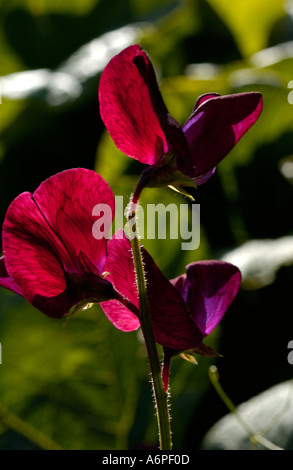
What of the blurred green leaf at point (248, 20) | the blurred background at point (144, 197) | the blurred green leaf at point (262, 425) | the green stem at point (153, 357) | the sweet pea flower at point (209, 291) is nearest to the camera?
the green stem at point (153, 357)

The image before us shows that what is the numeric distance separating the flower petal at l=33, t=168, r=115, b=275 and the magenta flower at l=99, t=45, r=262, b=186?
0.12 ft

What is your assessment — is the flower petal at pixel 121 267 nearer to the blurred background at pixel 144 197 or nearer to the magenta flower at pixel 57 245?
the magenta flower at pixel 57 245

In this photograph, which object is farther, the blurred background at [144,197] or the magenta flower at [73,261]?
the blurred background at [144,197]

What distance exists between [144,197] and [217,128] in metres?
0.72

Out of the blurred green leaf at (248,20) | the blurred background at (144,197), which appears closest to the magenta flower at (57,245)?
the blurred background at (144,197)

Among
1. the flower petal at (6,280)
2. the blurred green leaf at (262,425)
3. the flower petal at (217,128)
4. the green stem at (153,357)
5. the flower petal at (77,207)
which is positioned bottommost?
the blurred green leaf at (262,425)

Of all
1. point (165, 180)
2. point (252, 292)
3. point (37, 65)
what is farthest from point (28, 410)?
point (37, 65)

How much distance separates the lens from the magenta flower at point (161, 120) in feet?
1.38

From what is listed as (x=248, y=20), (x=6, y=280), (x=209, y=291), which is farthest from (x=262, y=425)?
(x=248, y=20)

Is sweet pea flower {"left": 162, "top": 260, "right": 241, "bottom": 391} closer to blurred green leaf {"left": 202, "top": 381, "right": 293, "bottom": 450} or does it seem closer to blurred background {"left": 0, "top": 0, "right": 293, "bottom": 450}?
blurred background {"left": 0, "top": 0, "right": 293, "bottom": 450}

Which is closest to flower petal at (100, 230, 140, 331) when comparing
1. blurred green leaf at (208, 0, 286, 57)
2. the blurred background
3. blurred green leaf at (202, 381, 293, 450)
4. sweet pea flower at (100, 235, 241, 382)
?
sweet pea flower at (100, 235, 241, 382)

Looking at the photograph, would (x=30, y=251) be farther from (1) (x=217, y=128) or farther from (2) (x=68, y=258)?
(1) (x=217, y=128)

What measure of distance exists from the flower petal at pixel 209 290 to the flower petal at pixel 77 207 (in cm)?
9
